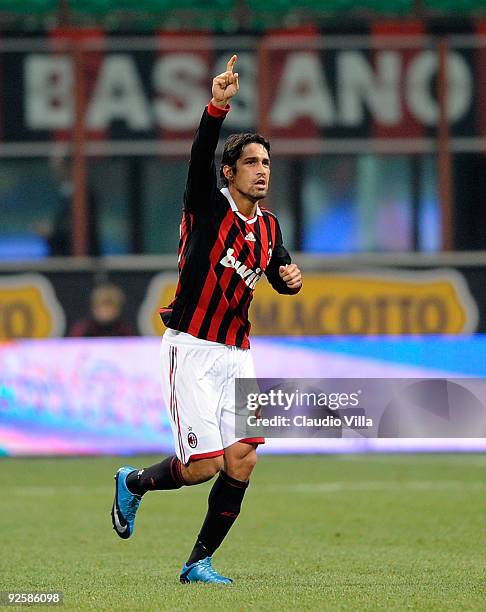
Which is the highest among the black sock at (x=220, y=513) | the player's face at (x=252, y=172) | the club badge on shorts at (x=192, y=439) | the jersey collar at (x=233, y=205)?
the player's face at (x=252, y=172)

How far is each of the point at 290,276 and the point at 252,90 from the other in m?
12.7

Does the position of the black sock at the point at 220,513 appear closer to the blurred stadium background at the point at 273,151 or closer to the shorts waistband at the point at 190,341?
the shorts waistband at the point at 190,341

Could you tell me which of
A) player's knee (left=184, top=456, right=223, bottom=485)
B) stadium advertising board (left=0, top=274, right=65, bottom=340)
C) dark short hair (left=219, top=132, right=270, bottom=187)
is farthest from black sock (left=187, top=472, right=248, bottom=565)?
stadium advertising board (left=0, top=274, right=65, bottom=340)

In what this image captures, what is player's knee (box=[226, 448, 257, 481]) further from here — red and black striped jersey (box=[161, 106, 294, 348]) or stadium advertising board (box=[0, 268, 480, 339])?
stadium advertising board (box=[0, 268, 480, 339])

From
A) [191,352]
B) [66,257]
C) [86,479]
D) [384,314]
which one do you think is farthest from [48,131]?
[191,352]

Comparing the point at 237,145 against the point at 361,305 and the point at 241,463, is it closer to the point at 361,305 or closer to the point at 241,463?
the point at 241,463

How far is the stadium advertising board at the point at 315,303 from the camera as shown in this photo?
17.2 m

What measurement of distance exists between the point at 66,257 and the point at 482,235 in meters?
5.24

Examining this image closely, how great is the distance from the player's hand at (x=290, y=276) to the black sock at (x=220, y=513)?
35.0 inches

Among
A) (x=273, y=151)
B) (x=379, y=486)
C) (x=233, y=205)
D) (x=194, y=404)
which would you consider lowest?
(x=379, y=486)

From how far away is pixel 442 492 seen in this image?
11.3 m

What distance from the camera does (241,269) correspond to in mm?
6695

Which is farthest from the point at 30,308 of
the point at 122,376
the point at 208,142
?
the point at 208,142

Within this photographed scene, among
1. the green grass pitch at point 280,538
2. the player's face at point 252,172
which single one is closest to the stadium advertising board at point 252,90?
the green grass pitch at point 280,538
